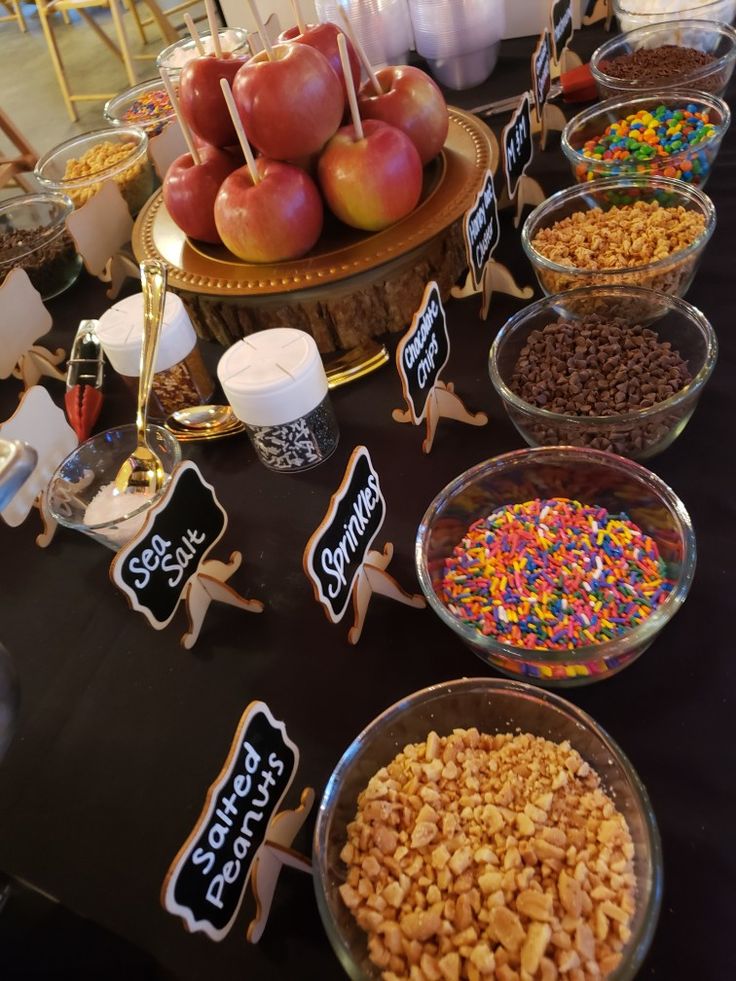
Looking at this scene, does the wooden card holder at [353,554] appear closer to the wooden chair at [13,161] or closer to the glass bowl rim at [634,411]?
the glass bowl rim at [634,411]

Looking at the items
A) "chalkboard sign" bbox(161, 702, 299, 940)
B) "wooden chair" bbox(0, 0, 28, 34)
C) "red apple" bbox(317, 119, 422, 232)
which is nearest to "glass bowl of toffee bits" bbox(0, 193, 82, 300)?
"red apple" bbox(317, 119, 422, 232)

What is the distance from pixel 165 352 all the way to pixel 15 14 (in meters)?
6.42

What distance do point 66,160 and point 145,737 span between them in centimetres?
138

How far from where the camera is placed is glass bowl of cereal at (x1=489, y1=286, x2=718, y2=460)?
791 mm

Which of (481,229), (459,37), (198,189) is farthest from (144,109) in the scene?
(481,229)

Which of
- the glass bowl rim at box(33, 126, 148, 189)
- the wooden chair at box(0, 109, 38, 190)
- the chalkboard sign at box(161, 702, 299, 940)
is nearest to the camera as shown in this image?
the chalkboard sign at box(161, 702, 299, 940)

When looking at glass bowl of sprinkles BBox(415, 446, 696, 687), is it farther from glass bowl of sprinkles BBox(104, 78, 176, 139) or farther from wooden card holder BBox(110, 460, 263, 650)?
glass bowl of sprinkles BBox(104, 78, 176, 139)

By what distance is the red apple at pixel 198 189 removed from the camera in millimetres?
1035

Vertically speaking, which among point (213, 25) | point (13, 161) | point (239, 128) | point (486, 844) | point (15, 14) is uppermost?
point (15, 14)

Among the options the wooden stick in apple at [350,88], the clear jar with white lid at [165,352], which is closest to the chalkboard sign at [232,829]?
the clear jar with white lid at [165,352]

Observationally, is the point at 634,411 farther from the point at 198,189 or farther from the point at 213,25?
the point at 213,25

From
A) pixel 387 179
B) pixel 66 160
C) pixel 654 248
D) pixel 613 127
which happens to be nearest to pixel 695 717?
pixel 654 248

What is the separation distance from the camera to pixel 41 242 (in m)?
1.33

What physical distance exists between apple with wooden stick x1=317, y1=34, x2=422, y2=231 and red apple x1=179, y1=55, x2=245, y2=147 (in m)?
0.16
